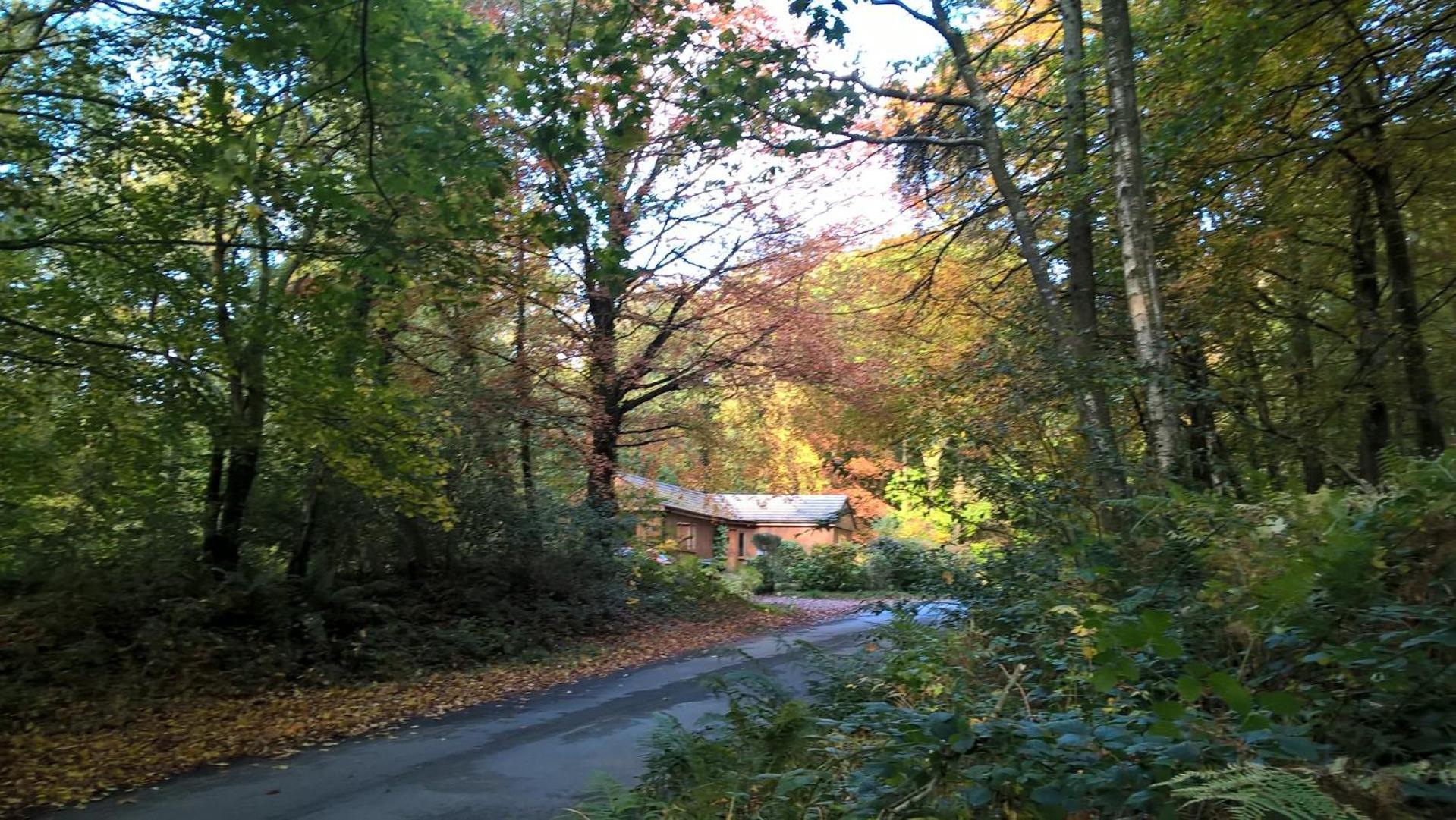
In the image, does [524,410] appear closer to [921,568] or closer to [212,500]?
[212,500]

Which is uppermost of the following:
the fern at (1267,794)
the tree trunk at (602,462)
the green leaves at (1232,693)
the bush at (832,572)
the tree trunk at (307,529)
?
the tree trunk at (602,462)

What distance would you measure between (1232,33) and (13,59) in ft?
38.6

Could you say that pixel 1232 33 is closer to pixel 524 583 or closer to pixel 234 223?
pixel 234 223

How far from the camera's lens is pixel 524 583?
682 inches

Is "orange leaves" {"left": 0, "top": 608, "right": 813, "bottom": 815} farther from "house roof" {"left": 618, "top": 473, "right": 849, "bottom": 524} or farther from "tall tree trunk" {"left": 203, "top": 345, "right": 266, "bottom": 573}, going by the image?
"house roof" {"left": 618, "top": 473, "right": 849, "bottom": 524}

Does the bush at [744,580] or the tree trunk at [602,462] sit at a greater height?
the tree trunk at [602,462]

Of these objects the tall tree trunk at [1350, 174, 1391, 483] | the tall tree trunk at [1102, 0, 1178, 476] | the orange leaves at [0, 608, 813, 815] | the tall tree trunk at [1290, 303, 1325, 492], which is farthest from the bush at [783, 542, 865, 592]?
the tall tree trunk at [1102, 0, 1178, 476]

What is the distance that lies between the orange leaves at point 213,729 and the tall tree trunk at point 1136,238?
341 inches

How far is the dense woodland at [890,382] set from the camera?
3420 millimetres

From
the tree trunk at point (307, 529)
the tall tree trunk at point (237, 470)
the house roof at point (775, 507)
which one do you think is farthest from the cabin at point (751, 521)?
the tall tree trunk at point (237, 470)

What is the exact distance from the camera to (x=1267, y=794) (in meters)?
2.18

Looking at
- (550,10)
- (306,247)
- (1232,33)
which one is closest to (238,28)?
(550,10)

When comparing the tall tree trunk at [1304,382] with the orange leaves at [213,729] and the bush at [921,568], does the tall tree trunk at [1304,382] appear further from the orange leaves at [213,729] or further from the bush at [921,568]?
the orange leaves at [213,729]

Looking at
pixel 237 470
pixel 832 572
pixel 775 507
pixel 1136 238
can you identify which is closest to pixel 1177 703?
pixel 1136 238
